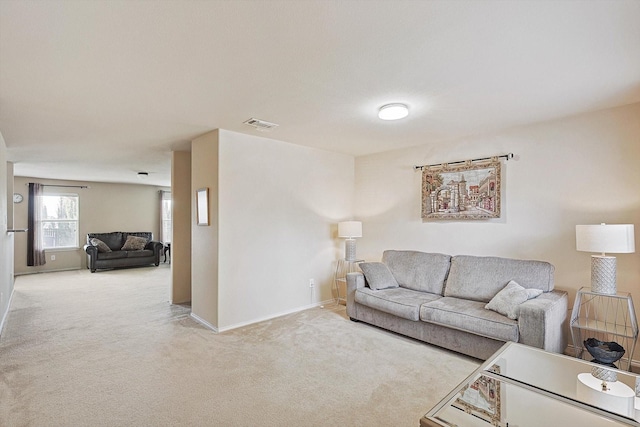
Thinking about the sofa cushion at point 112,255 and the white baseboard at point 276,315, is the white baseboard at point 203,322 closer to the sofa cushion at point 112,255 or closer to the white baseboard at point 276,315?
the white baseboard at point 276,315

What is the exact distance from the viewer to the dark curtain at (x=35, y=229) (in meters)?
7.46

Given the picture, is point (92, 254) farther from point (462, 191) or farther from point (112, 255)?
point (462, 191)

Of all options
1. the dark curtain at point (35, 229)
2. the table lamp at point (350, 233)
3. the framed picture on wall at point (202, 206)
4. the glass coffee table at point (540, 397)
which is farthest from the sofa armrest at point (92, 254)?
the glass coffee table at point (540, 397)

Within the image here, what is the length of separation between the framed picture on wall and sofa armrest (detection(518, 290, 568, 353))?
11.0ft

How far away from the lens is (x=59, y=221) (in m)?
8.05

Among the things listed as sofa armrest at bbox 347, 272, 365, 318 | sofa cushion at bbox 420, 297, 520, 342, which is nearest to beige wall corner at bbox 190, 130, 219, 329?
sofa armrest at bbox 347, 272, 365, 318

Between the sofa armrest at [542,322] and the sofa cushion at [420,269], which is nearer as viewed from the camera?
the sofa armrest at [542,322]

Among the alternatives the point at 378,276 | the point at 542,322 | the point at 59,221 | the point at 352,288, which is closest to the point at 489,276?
the point at 542,322

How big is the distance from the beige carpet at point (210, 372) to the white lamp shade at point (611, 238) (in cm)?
145

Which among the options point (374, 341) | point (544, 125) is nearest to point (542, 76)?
point (544, 125)

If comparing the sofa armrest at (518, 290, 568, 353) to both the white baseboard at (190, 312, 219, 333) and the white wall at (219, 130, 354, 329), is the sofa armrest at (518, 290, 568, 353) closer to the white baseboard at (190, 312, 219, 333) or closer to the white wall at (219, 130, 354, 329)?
the white wall at (219, 130, 354, 329)

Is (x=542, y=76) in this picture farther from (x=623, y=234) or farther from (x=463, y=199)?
(x=463, y=199)

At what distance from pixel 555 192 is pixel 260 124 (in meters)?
3.12

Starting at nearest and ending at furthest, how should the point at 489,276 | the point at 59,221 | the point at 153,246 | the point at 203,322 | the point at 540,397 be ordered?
the point at 540,397 < the point at 489,276 < the point at 203,322 < the point at 59,221 < the point at 153,246
